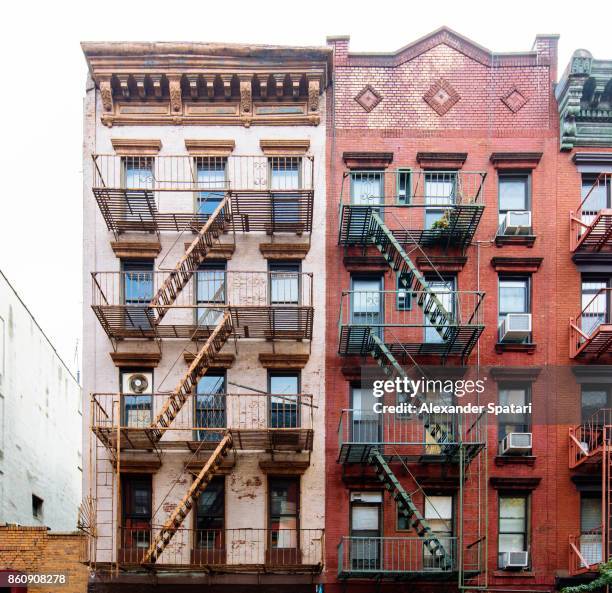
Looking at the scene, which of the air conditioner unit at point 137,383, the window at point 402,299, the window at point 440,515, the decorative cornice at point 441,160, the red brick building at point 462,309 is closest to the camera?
the red brick building at point 462,309

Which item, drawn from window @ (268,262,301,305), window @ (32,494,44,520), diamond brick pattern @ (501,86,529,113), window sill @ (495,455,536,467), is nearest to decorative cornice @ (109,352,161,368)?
window @ (268,262,301,305)

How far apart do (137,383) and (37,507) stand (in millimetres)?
9528

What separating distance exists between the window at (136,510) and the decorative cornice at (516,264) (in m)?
11.0

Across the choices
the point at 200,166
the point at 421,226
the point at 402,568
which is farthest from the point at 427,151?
the point at 402,568

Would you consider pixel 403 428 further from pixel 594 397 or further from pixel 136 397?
pixel 136 397

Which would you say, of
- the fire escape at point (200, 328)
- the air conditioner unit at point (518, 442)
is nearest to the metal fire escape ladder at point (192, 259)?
the fire escape at point (200, 328)

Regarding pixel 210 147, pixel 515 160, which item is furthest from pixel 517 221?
pixel 210 147

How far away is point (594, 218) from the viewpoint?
21.2 m

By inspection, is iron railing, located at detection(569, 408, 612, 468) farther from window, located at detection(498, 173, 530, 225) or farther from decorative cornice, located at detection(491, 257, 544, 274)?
window, located at detection(498, 173, 530, 225)

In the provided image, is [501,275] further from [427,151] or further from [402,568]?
[402,568]

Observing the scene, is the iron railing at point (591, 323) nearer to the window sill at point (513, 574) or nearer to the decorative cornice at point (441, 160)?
the decorative cornice at point (441, 160)

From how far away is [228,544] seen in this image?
20.5m

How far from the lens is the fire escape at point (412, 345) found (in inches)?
795

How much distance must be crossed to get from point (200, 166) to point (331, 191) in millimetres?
3746
